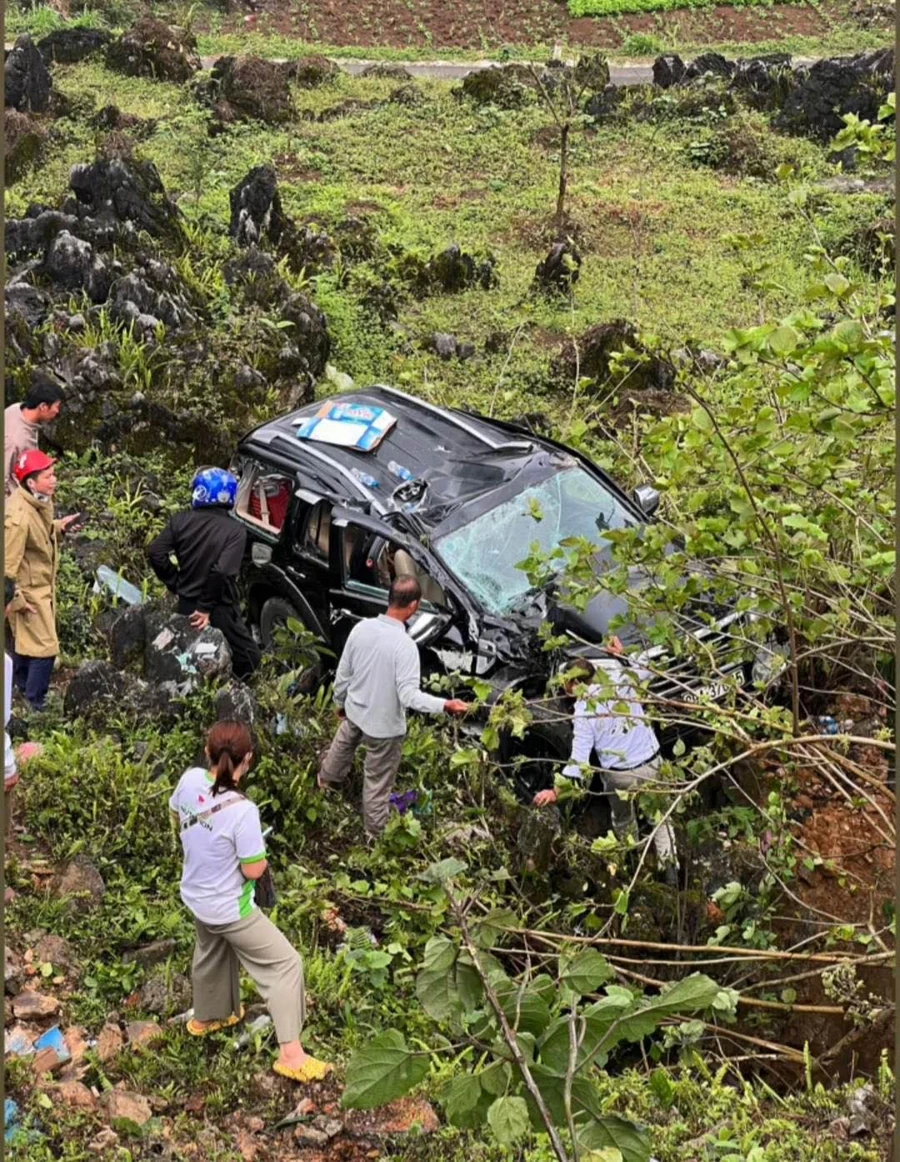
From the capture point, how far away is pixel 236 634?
8.59 meters

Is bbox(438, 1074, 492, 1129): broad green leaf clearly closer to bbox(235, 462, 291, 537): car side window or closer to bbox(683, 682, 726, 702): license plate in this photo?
bbox(683, 682, 726, 702): license plate

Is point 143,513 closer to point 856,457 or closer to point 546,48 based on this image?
point 856,457

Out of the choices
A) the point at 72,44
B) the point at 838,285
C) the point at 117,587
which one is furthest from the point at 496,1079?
the point at 72,44

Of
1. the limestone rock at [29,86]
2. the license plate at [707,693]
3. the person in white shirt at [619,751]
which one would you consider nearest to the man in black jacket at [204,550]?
the person in white shirt at [619,751]

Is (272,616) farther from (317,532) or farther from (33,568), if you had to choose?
(33,568)

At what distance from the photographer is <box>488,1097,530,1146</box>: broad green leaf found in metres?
3.40

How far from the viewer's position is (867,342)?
4.82m

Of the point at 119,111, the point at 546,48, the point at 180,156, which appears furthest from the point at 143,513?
the point at 546,48

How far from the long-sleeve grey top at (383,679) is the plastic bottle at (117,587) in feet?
8.82

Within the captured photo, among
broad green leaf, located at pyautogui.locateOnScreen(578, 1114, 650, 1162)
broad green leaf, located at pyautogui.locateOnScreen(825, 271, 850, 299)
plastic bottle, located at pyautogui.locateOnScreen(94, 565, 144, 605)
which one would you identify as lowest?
plastic bottle, located at pyautogui.locateOnScreen(94, 565, 144, 605)

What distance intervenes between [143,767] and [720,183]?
52.0 feet

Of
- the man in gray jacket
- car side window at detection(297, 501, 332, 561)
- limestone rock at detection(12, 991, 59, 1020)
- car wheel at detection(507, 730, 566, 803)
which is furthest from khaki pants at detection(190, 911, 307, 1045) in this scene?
car side window at detection(297, 501, 332, 561)

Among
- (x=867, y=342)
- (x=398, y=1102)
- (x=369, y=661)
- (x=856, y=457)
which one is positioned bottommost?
(x=398, y=1102)

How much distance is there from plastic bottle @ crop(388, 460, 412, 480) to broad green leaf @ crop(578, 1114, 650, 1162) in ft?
A: 18.7
